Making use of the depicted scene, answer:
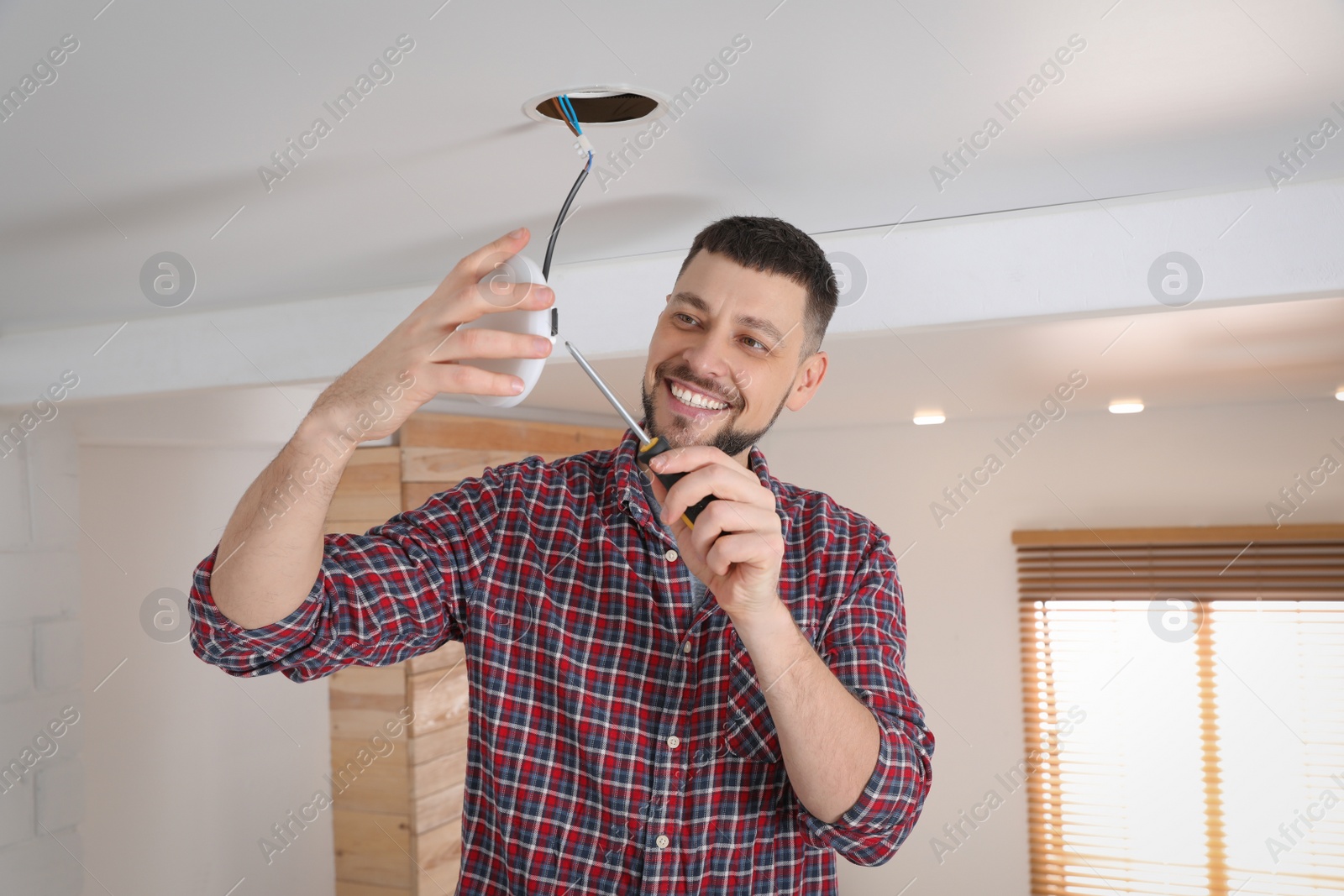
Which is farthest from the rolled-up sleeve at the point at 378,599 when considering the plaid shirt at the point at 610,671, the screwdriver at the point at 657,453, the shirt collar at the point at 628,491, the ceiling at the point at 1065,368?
the ceiling at the point at 1065,368

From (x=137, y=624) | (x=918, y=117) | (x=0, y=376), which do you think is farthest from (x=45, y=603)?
(x=918, y=117)

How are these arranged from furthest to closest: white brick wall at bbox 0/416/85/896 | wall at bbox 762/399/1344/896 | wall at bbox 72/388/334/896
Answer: wall at bbox 762/399/1344/896, wall at bbox 72/388/334/896, white brick wall at bbox 0/416/85/896

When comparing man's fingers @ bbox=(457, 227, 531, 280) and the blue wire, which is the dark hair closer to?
the blue wire

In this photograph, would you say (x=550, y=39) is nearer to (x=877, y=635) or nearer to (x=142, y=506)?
(x=877, y=635)

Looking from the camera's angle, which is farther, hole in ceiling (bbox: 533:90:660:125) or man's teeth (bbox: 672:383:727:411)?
man's teeth (bbox: 672:383:727:411)

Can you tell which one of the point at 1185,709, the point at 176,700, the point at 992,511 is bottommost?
the point at 1185,709

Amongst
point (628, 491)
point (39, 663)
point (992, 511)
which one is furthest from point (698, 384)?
point (992, 511)

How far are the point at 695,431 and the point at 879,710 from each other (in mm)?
386

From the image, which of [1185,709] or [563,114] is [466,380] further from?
[1185,709]

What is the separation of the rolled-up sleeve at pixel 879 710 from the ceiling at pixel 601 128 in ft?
1.75

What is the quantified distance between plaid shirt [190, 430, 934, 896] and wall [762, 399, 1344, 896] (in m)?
3.87

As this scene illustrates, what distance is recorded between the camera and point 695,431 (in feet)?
3.90

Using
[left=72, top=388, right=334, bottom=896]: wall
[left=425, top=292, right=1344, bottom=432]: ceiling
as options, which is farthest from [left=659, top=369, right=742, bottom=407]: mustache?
[left=72, top=388, right=334, bottom=896]: wall

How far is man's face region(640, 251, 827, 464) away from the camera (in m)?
1.20
